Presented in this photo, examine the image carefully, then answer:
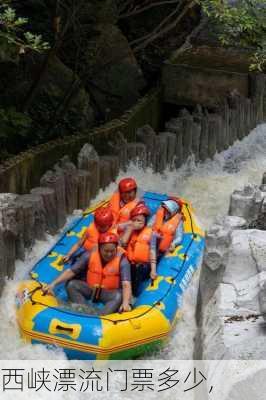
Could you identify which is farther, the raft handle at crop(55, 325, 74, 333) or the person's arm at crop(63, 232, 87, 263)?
the person's arm at crop(63, 232, 87, 263)

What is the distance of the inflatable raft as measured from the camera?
5.96 metres

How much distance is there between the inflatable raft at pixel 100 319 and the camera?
596cm

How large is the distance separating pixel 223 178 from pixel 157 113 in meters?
2.34

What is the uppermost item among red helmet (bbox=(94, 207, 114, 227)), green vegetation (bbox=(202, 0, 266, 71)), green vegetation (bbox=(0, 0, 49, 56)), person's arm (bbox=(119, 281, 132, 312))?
green vegetation (bbox=(202, 0, 266, 71))

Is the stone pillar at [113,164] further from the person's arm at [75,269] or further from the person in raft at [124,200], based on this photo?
the person's arm at [75,269]

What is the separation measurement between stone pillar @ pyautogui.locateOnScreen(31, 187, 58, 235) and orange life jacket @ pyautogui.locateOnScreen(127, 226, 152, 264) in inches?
44.8

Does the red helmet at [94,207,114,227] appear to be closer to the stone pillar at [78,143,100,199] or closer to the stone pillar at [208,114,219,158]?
the stone pillar at [78,143,100,199]

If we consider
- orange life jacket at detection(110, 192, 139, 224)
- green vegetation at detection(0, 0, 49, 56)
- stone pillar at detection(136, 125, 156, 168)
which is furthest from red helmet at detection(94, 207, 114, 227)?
stone pillar at detection(136, 125, 156, 168)

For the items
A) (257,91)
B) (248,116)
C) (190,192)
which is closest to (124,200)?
(190,192)

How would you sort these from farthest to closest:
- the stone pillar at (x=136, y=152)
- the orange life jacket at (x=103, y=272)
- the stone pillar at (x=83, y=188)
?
the stone pillar at (x=136, y=152) < the stone pillar at (x=83, y=188) < the orange life jacket at (x=103, y=272)

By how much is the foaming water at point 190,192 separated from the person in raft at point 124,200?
782 millimetres

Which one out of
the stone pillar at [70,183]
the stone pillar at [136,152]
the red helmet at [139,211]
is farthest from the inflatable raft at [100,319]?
the stone pillar at [136,152]

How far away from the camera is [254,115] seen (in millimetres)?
A: 11289

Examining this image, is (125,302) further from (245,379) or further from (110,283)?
(245,379)
